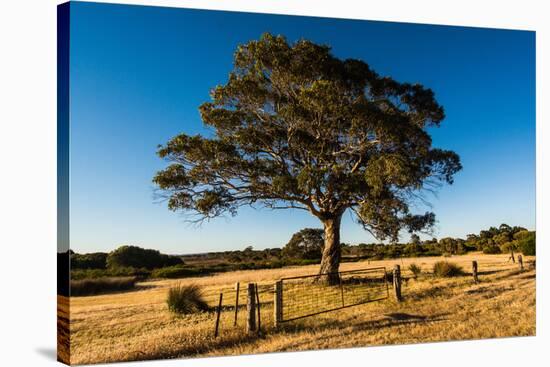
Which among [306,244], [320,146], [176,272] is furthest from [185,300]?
[320,146]

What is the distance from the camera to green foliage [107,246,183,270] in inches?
345

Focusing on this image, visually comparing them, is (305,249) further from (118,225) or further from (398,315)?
(118,225)

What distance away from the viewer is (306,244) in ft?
35.5

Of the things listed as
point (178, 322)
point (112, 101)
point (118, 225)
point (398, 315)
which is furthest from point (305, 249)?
point (112, 101)

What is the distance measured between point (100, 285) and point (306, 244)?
3877 mm

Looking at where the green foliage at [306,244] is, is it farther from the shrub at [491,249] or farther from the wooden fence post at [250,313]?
the shrub at [491,249]

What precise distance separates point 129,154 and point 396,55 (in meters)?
5.27

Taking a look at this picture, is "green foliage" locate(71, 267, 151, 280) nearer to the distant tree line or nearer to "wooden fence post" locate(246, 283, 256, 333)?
the distant tree line

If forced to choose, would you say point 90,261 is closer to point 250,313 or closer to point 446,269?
point 250,313

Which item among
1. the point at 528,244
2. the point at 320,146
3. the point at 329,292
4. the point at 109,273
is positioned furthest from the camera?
the point at 528,244

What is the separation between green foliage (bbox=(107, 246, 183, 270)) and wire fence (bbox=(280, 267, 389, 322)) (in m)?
2.05

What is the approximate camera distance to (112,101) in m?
8.75

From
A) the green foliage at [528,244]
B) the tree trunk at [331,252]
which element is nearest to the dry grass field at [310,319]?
the tree trunk at [331,252]

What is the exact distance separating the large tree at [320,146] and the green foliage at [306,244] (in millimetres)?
204
